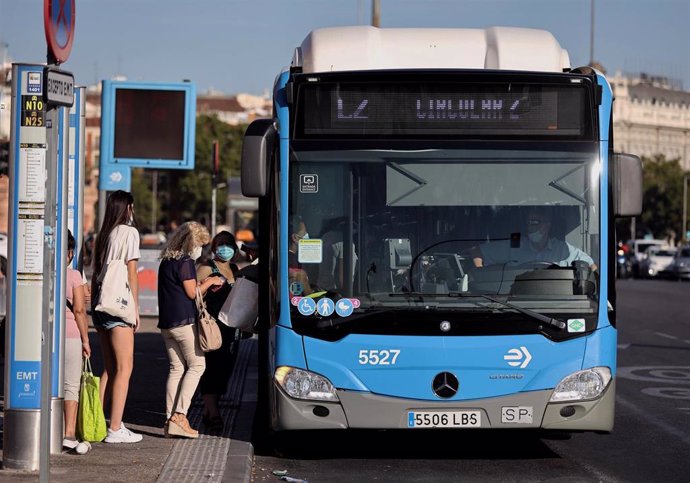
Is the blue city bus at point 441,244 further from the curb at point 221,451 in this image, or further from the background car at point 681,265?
the background car at point 681,265

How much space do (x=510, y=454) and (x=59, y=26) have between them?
4.90m

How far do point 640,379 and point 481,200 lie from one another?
7081 mm

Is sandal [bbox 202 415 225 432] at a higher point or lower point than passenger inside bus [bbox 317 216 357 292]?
lower

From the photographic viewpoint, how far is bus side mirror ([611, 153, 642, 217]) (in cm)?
952

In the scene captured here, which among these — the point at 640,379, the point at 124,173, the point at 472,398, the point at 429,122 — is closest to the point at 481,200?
the point at 429,122

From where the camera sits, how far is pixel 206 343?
1044 cm

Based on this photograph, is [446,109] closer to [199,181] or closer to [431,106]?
[431,106]

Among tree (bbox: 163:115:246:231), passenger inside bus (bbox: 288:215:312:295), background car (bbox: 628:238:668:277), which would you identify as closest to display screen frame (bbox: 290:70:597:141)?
passenger inside bus (bbox: 288:215:312:295)

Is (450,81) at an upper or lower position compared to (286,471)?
upper

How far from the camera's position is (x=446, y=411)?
9398mm

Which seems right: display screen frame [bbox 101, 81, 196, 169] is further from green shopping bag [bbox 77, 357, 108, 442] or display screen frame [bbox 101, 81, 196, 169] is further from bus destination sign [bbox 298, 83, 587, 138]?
bus destination sign [bbox 298, 83, 587, 138]

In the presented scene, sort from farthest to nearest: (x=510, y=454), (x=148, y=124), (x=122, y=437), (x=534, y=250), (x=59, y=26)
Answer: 1. (x=148, y=124)
2. (x=510, y=454)
3. (x=122, y=437)
4. (x=534, y=250)
5. (x=59, y=26)

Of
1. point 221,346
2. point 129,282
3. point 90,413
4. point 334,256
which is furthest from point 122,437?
point 334,256

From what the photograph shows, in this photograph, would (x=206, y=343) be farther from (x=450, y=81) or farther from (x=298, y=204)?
(x=450, y=81)
